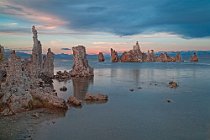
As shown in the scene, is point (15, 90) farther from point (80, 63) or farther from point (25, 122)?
point (80, 63)

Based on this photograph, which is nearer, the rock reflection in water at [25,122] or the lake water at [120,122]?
the rock reflection in water at [25,122]

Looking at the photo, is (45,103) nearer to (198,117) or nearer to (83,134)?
(83,134)

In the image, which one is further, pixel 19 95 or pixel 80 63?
pixel 80 63

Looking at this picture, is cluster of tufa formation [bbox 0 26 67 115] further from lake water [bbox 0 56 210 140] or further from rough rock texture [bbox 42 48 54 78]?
rough rock texture [bbox 42 48 54 78]

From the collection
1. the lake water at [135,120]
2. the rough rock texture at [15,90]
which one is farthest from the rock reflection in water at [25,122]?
the rough rock texture at [15,90]

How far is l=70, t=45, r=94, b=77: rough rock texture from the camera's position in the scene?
97.1m

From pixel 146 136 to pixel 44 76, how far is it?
5935 cm

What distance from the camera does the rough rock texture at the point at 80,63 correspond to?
319 feet

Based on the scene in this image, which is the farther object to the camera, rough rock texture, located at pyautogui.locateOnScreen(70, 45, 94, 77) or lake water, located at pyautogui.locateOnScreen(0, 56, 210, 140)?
rough rock texture, located at pyautogui.locateOnScreen(70, 45, 94, 77)

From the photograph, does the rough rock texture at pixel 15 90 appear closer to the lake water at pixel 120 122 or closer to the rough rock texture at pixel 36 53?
the lake water at pixel 120 122

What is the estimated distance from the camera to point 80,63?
97062mm

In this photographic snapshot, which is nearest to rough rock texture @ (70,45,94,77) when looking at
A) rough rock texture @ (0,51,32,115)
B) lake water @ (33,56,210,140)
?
lake water @ (33,56,210,140)

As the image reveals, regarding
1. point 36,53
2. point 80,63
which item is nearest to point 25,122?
point 36,53

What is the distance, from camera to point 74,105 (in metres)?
48.8
